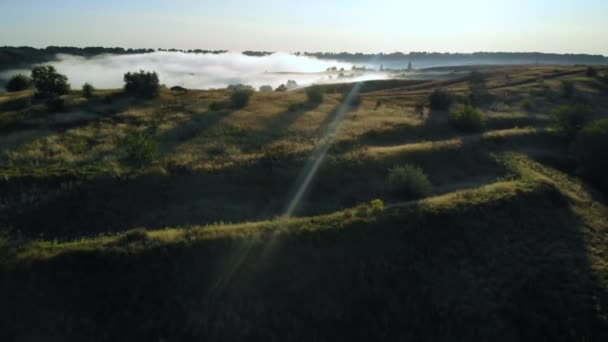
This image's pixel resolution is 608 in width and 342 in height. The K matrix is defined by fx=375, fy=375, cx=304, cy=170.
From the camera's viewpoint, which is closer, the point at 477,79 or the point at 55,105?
the point at 55,105

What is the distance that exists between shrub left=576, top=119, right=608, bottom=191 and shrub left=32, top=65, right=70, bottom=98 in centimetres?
6648

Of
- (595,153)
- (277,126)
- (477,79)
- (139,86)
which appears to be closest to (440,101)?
(277,126)

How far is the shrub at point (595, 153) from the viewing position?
104ft

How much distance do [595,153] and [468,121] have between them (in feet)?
49.5

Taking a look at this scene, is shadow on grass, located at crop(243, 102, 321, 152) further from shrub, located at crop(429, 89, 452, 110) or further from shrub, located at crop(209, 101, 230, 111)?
shrub, located at crop(429, 89, 452, 110)

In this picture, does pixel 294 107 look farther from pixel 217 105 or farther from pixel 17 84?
pixel 17 84

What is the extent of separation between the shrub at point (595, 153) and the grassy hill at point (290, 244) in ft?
4.02

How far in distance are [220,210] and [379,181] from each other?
41.4 ft

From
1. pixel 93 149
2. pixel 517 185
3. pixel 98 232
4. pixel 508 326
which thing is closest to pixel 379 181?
pixel 517 185

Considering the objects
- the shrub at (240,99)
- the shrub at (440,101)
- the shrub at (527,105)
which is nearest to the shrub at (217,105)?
the shrub at (240,99)

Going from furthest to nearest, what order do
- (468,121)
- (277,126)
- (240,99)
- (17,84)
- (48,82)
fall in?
(17,84), (240,99), (48,82), (468,121), (277,126)

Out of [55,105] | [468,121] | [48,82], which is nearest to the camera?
[468,121]

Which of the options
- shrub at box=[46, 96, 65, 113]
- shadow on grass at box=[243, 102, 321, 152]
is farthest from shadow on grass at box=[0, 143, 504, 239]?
shrub at box=[46, 96, 65, 113]

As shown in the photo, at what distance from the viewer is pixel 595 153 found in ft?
107
